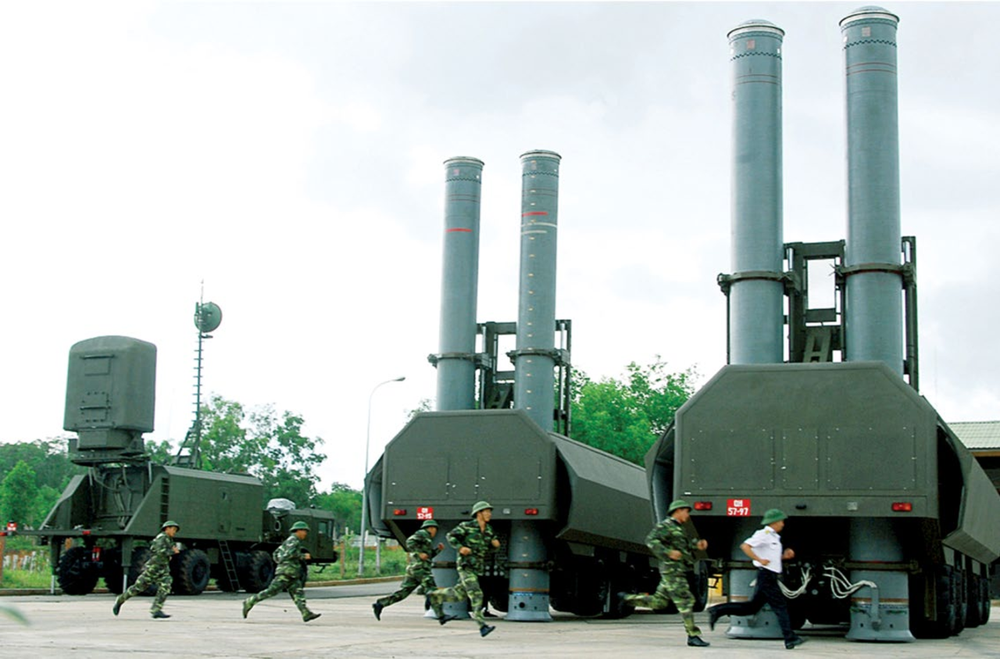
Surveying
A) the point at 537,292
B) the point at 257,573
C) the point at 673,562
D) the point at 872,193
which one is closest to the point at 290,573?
the point at 673,562

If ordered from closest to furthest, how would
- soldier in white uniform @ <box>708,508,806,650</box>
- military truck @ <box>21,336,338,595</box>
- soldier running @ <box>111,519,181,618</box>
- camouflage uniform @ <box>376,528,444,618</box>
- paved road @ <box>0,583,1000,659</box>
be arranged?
paved road @ <box>0,583,1000,659</box>
soldier in white uniform @ <box>708,508,806,650</box>
camouflage uniform @ <box>376,528,444,618</box>
soldier running @ <box>111,519,181,618</box>
military truck @ <box>21,336,338,595</box>

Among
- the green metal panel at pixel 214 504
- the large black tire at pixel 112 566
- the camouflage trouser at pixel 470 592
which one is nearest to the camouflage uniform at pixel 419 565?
the camouflage trouser at pixel 470 592

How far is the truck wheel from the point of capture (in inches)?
1133

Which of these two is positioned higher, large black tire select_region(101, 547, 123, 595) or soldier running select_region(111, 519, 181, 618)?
soldier running select_region(111, 519, 181, 618)

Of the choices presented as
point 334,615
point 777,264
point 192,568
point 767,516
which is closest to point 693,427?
point 767,516

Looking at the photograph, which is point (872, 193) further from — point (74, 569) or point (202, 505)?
point (74, 569)

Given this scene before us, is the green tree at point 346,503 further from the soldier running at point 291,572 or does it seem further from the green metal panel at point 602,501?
the soldier running at point 291,572

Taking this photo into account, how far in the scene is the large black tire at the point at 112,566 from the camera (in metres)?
25.6

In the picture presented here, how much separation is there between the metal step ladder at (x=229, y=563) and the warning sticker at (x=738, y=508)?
17610mm

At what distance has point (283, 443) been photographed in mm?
73062

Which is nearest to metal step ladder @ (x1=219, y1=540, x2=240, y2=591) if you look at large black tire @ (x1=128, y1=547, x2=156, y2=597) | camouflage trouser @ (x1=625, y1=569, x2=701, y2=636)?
large black tire @ (x1=128, y1=547, x2=156, y2=597)

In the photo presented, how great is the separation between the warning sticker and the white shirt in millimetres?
1173

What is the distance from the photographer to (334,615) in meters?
18.7

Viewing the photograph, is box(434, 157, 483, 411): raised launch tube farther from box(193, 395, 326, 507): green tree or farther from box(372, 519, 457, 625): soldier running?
box(193, 395, 326, 507): green tree
